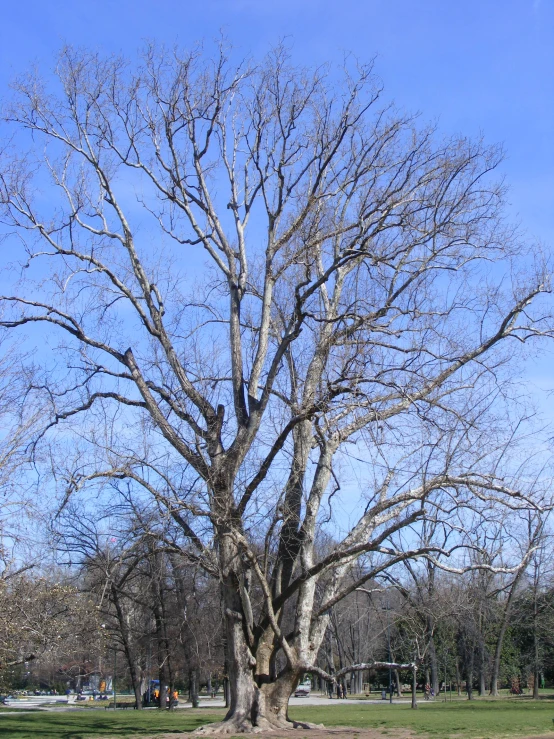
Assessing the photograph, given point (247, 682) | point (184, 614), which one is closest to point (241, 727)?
point (247, 682)

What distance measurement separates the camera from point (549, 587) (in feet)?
145

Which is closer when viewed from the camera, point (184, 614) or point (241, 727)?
point (241, 727)

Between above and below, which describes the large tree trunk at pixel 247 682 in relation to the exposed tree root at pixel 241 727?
above

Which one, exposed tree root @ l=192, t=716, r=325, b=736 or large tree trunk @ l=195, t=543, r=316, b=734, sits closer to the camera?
exposed tree root @ l=192, t=716, r=325, b=736

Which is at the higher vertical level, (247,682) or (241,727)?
(247,682)

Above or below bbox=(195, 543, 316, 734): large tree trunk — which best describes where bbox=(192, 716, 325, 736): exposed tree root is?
below

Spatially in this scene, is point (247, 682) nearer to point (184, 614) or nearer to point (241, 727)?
point (241, 727)

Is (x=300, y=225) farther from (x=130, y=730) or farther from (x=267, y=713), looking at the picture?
(x=130, y=730)

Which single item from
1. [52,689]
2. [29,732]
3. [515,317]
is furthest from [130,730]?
[52,689]

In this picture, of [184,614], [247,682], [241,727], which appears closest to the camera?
[241,727]

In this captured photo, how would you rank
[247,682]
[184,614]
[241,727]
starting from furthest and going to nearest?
[184,614] < [247,682] < [241,727]

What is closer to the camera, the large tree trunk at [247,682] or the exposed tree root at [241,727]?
the exposed tree root at [241,727]

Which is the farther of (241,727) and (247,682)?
(247,682)

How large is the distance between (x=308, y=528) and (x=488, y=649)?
1692 inches
